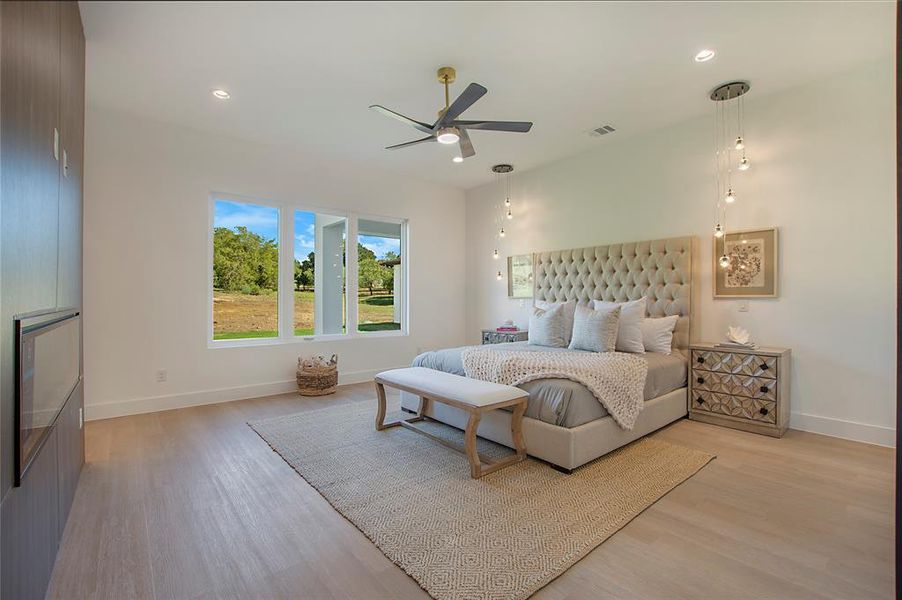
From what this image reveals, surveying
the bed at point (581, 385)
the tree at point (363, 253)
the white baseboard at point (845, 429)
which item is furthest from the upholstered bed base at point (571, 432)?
the tree at point (363, 253)

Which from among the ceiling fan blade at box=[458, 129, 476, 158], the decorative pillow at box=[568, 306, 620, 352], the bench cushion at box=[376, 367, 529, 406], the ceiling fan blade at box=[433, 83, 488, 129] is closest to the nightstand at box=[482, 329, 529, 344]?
the decorative pillow at box=[568, 306, 620, 352]

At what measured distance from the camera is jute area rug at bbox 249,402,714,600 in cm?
178

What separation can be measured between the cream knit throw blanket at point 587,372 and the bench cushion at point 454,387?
6.6 inches

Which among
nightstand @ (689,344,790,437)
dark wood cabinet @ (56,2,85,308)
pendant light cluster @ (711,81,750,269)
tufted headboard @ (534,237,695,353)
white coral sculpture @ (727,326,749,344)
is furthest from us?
tufted headboard @ (534,237,695,353)

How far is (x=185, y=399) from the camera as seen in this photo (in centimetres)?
427

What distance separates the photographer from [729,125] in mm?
3857

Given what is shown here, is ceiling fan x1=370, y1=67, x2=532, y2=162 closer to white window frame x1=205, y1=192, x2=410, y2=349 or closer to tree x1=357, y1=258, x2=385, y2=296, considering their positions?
white window frame x1=205, y1=192, x2=410, y2=349

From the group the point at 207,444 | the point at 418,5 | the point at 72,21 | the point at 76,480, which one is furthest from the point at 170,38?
the point at 207,444

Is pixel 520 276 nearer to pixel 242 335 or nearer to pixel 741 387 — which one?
pixel 741 387

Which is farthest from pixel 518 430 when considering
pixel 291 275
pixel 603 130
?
pixel 291 275

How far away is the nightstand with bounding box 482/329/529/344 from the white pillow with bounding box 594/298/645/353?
1.59m

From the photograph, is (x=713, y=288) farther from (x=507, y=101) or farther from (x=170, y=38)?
(x=170, y=38)

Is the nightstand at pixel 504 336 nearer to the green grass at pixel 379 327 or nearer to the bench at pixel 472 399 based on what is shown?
the green grass at pixel 379 327

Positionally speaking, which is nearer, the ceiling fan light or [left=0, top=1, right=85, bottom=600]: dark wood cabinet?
[left=0, top=1, right=85, bottom=600]: dark wood cabinet
